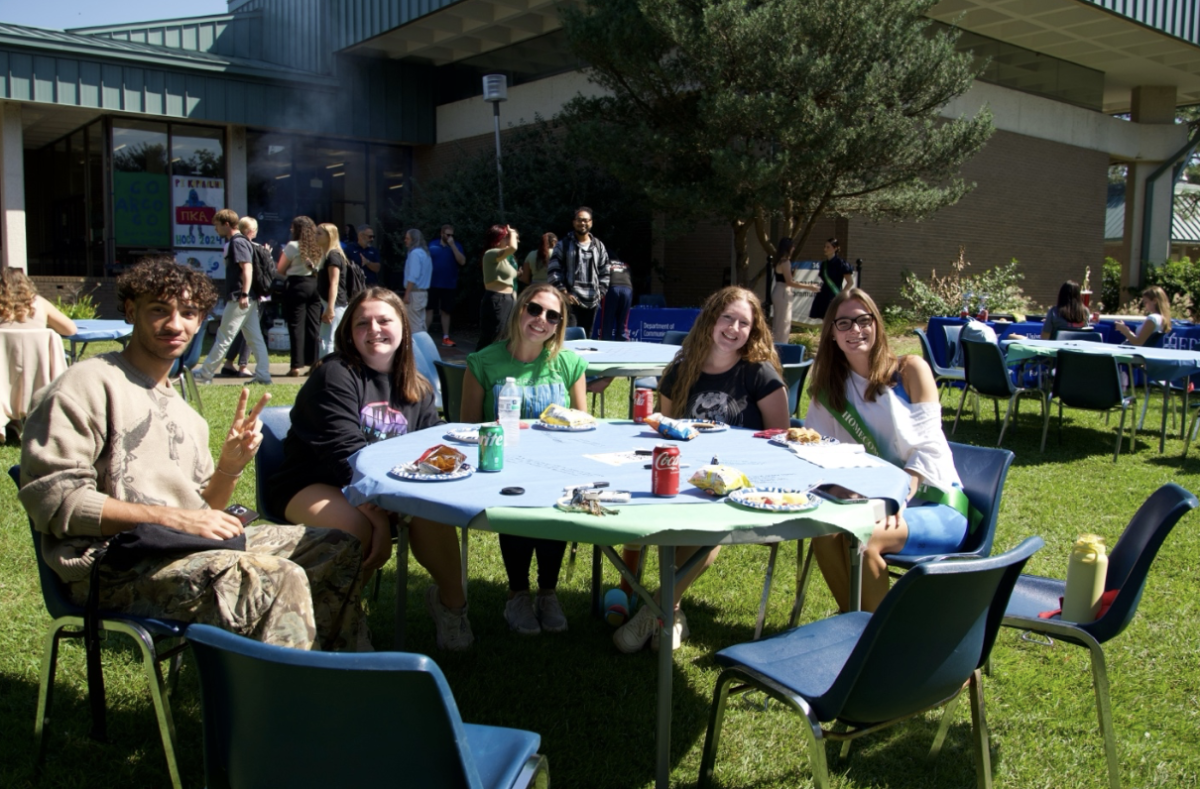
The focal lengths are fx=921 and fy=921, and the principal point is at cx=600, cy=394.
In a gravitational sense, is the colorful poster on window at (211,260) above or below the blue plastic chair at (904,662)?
above

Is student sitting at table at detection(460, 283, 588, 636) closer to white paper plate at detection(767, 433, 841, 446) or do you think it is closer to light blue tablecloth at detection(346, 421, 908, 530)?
light blue tablecloth at detection(346, 421, 908, 530)

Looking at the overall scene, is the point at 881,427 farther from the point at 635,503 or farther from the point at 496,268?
the point at 496,268

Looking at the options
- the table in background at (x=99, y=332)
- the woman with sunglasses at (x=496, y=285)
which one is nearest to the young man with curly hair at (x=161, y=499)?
the table in background at (x=99, y=332)

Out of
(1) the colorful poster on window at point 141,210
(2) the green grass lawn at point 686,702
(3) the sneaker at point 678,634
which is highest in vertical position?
(1) the colorful poster on window at point 141,210

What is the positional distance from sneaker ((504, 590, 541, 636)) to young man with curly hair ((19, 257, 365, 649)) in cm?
112

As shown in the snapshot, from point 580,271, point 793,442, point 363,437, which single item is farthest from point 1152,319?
point 363,437

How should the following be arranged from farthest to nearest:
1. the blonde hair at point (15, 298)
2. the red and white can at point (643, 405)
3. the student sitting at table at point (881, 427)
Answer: the blonde hair at point (15, 298) < the red and white can at point (643, 405) < the student sitting at table at point (881, 427)

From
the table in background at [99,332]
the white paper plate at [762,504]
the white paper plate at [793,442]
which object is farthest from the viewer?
the table in background at [99,332]

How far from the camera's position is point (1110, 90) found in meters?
25.6

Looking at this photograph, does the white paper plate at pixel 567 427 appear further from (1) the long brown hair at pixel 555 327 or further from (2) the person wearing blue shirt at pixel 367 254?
(2) the person wearing blue shirt at pixel 367 254

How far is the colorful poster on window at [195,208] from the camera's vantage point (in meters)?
18.7

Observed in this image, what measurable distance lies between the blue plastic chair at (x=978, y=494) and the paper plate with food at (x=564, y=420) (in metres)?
1.03

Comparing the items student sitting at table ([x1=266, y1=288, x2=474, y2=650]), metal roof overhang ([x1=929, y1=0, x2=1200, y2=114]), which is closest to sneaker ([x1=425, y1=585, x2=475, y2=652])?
student sitting at table ([x1=266, y1=288, x2=474, y2=650])

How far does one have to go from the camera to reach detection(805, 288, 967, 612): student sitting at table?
337cm
